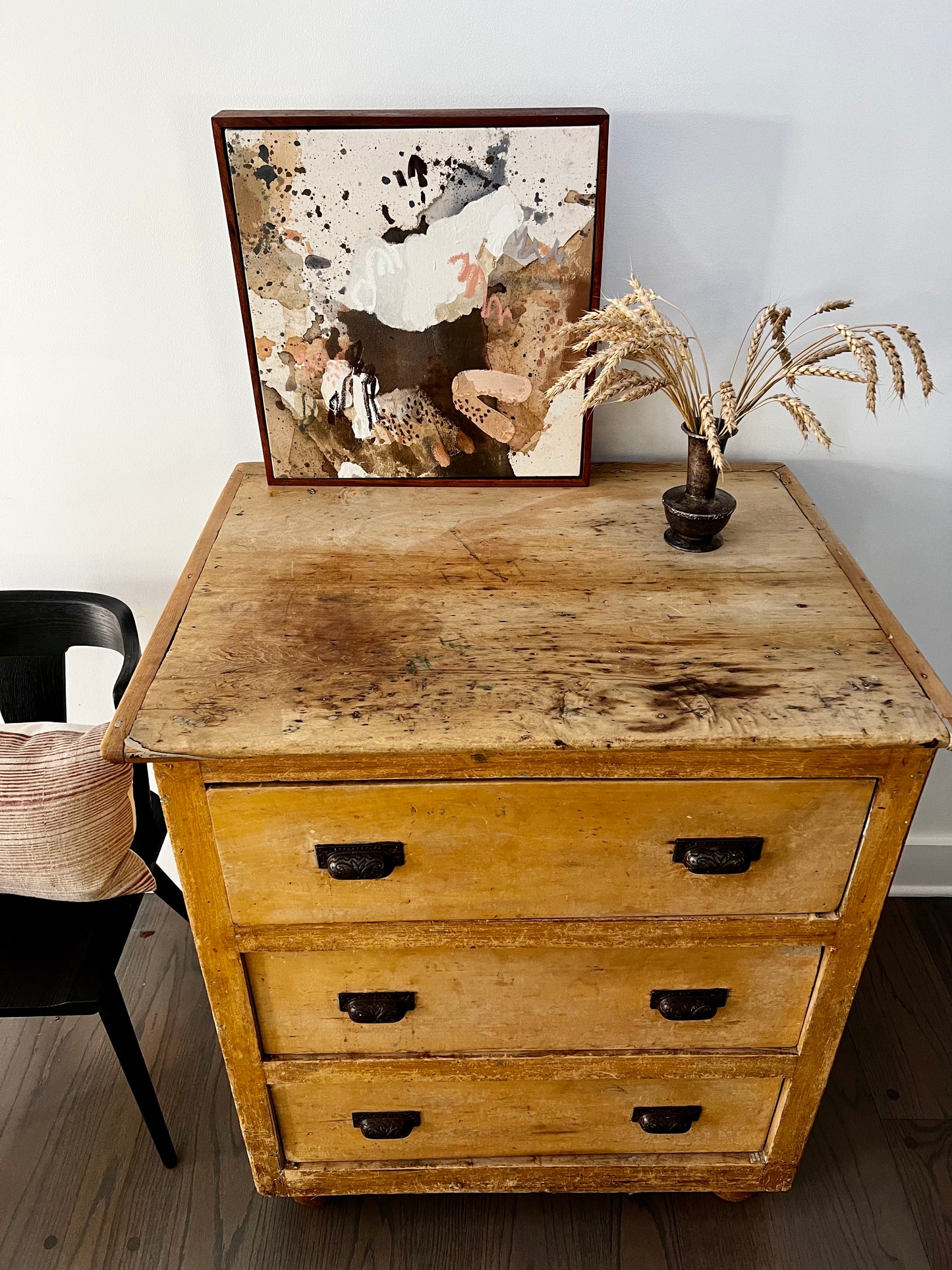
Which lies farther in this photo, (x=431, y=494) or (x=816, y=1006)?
(x=431, y=494)

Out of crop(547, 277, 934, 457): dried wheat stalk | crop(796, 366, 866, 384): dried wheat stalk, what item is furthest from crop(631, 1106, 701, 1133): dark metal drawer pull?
crop(796, 366, 866, 384): dried wheat stalk

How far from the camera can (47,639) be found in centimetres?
155

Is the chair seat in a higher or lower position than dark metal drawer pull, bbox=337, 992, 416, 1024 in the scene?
lower

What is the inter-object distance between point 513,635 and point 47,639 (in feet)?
2.84

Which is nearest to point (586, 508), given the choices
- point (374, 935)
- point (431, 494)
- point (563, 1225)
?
point (431, 494)

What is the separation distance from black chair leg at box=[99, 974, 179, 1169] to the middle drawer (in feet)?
0.86

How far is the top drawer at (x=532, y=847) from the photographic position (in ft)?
3.61

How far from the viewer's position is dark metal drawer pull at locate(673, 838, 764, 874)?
1131 millimetres

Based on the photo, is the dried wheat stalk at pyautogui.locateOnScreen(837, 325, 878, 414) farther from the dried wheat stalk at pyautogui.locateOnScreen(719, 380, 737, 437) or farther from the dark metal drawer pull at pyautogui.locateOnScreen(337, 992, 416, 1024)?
the dark metal drawer pull at pyautogui.locateOnScreen(337, 992, 416, 1024)

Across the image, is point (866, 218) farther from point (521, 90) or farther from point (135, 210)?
point (135, 210)

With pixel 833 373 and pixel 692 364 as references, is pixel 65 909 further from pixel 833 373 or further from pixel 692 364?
pixel 833 373

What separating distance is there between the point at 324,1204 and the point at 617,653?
3.80 feet

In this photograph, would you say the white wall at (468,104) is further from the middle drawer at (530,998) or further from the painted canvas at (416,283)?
the middle drawer at (530,998)

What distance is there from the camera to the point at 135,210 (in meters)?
1.40
